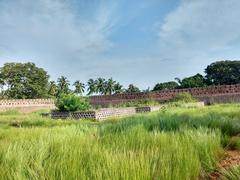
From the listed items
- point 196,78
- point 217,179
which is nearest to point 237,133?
point 217,179

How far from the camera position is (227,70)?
56.1 m

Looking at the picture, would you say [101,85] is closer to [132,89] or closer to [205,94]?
[132,89]

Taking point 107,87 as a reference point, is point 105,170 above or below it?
below

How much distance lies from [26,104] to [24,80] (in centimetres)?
1623

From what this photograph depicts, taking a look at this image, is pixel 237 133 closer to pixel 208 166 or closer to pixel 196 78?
pixel 208 166

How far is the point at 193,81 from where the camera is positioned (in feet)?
178

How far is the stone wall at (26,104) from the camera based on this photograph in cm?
4066

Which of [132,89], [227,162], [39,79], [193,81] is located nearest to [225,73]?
[193,81]

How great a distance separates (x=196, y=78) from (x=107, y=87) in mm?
21080

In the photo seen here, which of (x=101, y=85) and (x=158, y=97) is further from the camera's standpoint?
(x=101, y=85)

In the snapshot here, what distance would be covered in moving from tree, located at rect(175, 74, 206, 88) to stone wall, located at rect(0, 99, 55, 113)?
2182cm

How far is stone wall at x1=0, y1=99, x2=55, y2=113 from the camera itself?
4066cm

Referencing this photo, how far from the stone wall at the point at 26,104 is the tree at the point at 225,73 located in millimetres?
28181

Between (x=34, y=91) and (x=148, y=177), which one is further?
(x=34, y=91)
